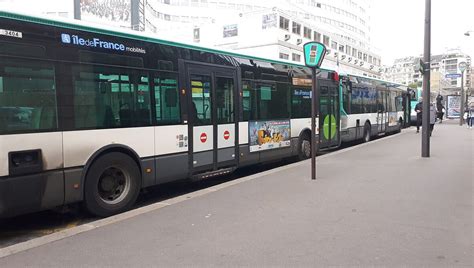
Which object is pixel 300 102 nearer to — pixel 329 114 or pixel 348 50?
pixel 329 114

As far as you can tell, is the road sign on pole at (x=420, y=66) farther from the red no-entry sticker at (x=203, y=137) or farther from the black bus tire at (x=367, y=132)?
the red no-entry sticker at (x=203, y=137)

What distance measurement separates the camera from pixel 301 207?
21.7ft

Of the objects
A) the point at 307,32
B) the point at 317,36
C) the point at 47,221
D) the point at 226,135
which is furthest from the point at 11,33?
the point at 317,36

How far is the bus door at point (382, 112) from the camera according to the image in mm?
19875

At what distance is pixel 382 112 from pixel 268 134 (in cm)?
1132

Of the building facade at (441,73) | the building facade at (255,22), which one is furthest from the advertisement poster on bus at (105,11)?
the building facade at (441,73)

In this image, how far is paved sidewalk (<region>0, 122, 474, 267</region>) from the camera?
453 centimetres

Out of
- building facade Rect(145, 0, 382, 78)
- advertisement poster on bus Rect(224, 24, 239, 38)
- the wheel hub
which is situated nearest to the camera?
the wheel hub

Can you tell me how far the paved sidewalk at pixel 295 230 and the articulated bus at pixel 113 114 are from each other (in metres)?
0.77

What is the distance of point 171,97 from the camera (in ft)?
25.1

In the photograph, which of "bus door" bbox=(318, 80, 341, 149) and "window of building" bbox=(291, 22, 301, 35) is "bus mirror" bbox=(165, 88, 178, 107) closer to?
"bus door" bbox=(318, 80, 341, 149)

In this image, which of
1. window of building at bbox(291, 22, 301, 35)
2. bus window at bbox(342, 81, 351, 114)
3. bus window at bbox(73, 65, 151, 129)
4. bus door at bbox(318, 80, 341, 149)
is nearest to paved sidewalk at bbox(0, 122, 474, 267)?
bus window at bbox(73, 65, 151, 129)

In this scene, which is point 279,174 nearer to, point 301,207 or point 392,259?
point 301,207

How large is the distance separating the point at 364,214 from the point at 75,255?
149 inches
